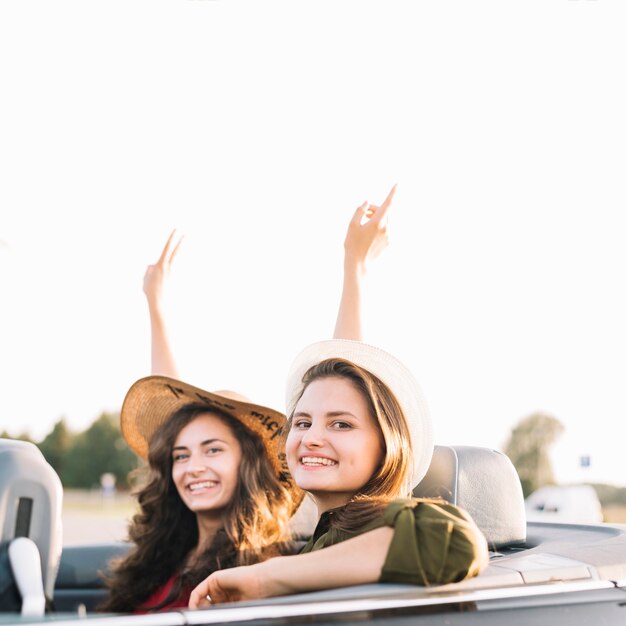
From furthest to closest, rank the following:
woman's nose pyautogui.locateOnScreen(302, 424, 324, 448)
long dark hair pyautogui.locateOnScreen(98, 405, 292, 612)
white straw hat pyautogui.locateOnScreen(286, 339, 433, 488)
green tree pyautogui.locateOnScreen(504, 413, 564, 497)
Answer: green tree pyautogui.locateOnScreen(504, 413, 564, 497) → long dark hair pyautogui.locateOnScreen(98, 405, 292, 612) → white straw hat pyautogui.locateOnScreen(286, 339, 433, 488) → woman's nose pyautogui.locateOnScreen(302, 424, 324, 448)

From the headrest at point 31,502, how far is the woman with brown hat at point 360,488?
37cm

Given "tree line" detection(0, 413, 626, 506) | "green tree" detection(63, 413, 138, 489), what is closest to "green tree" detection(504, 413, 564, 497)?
"tree line" detection(0, 413, 626, 506)

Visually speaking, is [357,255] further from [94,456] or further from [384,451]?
[94,456]

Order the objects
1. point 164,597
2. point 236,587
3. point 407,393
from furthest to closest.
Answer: point 164,597
point 407,393
point 236,587

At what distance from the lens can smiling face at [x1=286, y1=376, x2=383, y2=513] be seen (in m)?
2.46

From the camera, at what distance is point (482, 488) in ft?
9.06

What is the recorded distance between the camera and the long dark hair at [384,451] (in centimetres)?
237

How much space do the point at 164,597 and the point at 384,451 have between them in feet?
3.05

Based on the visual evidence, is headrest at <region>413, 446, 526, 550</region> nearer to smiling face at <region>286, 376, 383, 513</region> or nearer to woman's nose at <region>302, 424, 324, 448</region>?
smiling face at <region>286, 376, 383, 513</region>

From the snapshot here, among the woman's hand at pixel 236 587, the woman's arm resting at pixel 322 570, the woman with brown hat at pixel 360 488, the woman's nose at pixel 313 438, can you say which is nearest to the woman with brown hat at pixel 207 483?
the woman with brown hat at pixel 360 488

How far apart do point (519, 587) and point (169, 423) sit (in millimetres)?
1424

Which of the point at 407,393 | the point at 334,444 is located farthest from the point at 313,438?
the point at 407,393

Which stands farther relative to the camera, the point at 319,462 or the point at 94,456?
the point at 94,456

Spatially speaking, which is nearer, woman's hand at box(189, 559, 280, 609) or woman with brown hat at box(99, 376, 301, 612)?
woman's hand at box(189, 559, 280, 609)
